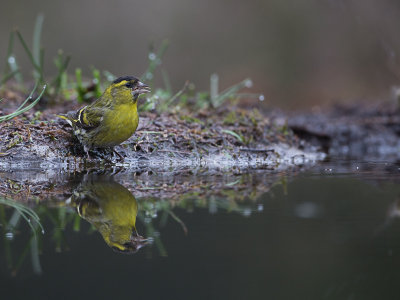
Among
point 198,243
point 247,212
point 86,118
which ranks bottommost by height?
point 198,243

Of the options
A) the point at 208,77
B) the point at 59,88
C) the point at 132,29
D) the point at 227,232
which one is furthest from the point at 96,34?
the point at 227,232

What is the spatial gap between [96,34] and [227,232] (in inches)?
623

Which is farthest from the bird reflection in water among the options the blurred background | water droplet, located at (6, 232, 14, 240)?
the blurred background

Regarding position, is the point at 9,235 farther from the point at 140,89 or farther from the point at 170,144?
the point at 170,144

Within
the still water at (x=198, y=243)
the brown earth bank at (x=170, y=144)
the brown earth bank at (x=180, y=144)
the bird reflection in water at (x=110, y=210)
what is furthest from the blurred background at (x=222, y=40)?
the still water at (x=198, y=243)

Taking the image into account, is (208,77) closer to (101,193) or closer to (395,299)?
(101,193)

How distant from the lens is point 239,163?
278 inches

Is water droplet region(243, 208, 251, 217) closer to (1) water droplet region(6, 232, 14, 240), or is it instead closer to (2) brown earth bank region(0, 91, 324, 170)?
(1) water droplet region(6, 232, 14, 240)

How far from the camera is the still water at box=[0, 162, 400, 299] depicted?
279cm

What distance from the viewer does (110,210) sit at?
407 cm

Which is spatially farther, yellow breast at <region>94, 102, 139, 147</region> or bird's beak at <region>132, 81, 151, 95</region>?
bird's beak at <region>132, 81, 151, 95</region>

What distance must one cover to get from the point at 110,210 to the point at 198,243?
96cm

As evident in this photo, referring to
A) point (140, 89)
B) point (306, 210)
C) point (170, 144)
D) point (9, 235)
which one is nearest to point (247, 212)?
point (306, 210)

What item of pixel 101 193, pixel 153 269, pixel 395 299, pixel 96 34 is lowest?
pixel 395 299
